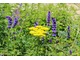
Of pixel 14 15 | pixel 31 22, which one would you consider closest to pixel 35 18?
pixel 31 22

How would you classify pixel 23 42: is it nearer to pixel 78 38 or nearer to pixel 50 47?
pixel 50 47

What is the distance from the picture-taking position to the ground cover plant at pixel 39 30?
7.73ft

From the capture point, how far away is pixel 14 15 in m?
2.41

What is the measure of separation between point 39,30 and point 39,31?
11 mm

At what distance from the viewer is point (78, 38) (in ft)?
7.85

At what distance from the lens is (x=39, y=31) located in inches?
91.5

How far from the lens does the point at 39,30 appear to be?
7.63 feet

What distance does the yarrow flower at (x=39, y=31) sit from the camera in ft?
7.65

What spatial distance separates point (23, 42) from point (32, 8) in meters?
0.40

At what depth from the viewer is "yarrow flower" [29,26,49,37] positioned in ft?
7.65

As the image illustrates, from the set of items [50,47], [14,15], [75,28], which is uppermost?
[14,15]

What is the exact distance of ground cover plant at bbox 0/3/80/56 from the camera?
2.36 metres

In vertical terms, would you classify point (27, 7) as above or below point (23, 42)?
above

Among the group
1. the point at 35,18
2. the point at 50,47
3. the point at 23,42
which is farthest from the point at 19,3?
the point at 50,47
